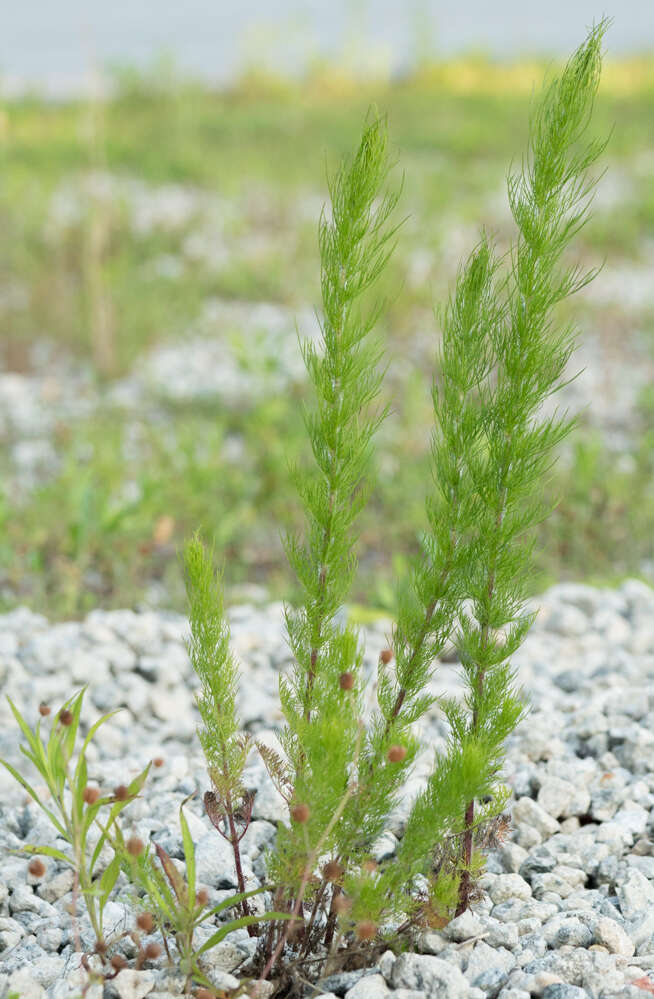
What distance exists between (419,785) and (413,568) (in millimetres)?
760

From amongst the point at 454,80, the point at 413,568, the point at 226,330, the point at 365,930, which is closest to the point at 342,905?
the point at 365,930

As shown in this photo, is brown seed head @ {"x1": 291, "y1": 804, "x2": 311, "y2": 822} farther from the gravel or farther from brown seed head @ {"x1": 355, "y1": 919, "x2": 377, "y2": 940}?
the gravel

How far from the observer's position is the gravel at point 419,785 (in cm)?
192

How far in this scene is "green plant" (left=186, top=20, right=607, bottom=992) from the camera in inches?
69.5

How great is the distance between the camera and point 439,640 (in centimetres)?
191

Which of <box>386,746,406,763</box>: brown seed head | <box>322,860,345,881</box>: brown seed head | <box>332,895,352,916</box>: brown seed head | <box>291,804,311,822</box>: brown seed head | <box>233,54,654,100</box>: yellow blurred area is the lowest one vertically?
<box>332,895,352,916</box>: brown seed head

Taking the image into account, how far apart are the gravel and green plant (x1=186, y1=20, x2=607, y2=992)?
6.2 inches

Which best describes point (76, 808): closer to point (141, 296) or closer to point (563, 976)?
point (563, 976)

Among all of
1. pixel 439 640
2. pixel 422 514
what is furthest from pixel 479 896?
pixel 422 514

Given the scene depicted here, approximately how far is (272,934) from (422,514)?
10.4 ft

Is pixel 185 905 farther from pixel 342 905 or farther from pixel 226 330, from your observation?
pixel 226 330

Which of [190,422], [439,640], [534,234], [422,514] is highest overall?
[190,422]

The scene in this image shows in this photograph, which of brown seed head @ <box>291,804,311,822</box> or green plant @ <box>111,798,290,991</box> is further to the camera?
green plant @ <box>111,798,290,991</box>

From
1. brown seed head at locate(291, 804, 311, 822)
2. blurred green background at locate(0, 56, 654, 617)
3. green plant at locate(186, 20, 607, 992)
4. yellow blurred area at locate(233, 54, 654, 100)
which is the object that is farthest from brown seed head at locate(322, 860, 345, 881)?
yellow blurred area at locate(233, 54, 654, 100)
